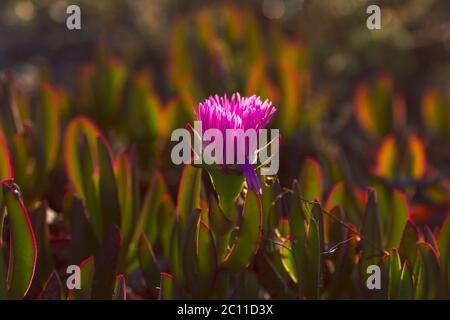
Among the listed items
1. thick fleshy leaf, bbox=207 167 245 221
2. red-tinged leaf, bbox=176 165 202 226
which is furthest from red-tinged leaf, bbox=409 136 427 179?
thick fleshy leaf, bbox=207 167 245 221

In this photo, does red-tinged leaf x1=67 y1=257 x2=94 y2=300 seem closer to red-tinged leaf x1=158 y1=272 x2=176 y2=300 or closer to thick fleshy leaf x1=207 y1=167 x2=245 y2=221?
red-tinged leaf x1=158 y1=272 x2=176 y2=300

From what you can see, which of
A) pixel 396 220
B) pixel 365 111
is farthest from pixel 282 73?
pixel 396 220

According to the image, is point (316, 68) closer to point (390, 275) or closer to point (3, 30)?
point (3, 30)

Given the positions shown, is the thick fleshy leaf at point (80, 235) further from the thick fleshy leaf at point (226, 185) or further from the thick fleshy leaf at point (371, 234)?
the thick fleshy leaf at point (371, 234)

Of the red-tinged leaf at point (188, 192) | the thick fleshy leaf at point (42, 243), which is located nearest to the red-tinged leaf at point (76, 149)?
the thick fleshy leaf at point (42, 243)
